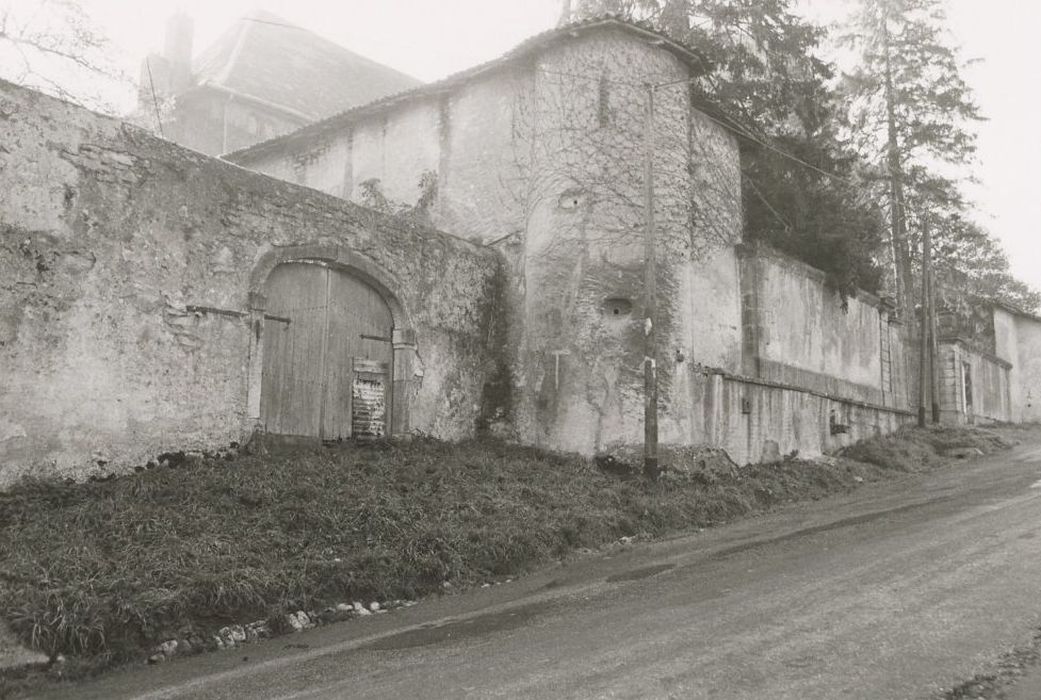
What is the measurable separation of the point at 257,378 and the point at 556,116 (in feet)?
22.9

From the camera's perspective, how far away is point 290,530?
8.73m

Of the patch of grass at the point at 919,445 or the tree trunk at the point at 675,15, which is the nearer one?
the patch of grass at the point at 919,445

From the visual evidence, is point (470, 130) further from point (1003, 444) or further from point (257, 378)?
Result: point (1003, 444)

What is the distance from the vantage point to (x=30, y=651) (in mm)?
6246

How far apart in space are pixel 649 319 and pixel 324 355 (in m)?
4.91

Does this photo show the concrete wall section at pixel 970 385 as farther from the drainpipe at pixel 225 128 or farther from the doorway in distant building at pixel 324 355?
the drainpipe at pixel 225 128

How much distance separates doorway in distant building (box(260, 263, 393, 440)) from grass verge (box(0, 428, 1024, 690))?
653 mm

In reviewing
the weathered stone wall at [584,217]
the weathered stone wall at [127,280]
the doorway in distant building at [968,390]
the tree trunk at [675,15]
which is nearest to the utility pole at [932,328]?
the doorway in distant building at [968,390]

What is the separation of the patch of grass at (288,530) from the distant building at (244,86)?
20393mm

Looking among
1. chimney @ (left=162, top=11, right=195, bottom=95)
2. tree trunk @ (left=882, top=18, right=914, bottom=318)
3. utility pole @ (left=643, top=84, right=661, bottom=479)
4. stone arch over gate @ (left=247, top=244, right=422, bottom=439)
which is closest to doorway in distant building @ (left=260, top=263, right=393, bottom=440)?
stone arch over gate @ (left=247, top=244, right=422, bottom=439)

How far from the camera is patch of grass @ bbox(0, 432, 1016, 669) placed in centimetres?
678

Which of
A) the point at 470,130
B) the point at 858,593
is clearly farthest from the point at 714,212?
the point at 858,593

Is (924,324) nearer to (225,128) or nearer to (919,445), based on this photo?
(919,445)

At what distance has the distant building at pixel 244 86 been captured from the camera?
30.0m
